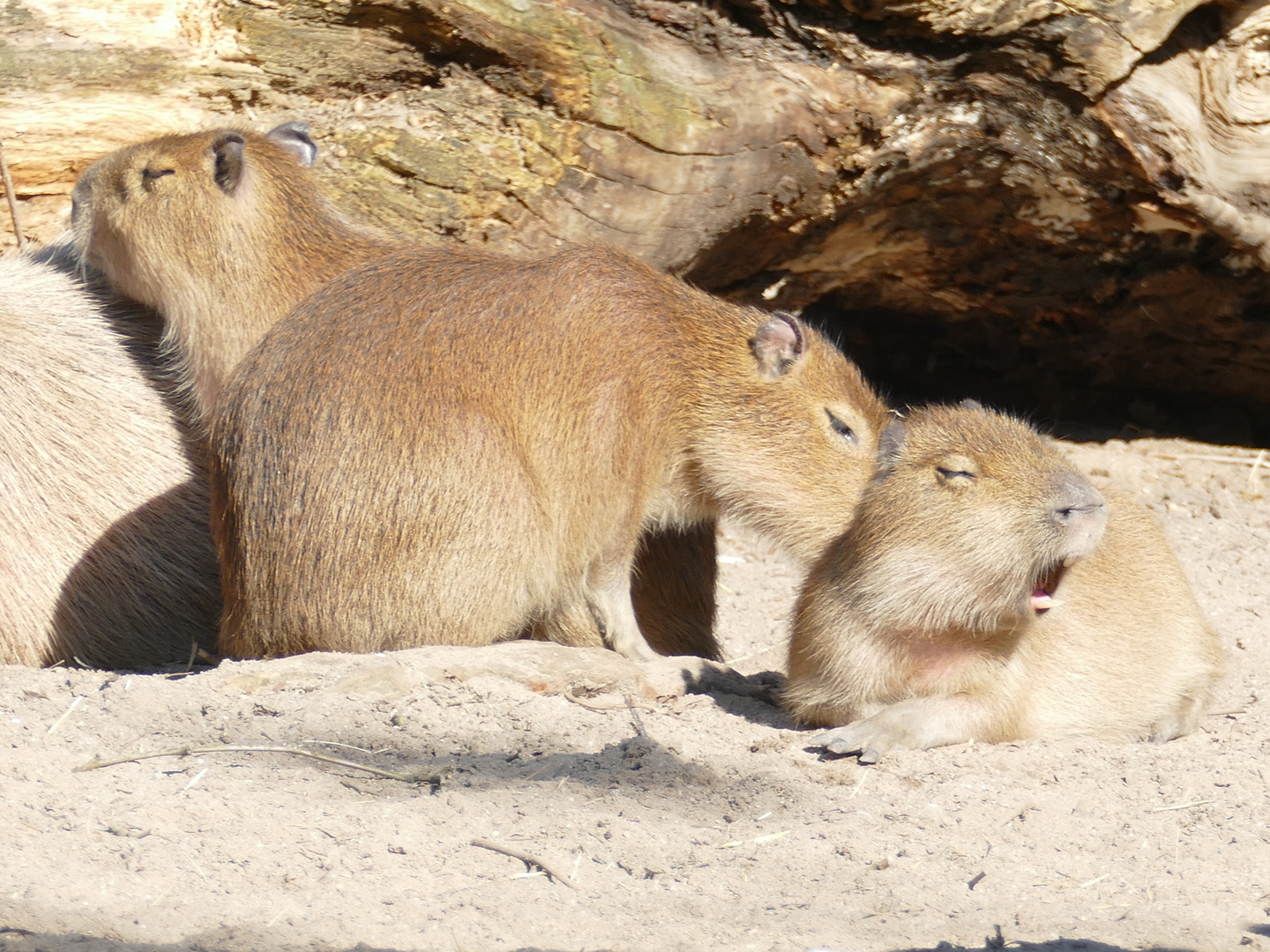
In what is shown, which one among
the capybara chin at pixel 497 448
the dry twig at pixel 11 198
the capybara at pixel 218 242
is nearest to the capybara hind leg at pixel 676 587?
the capybara at pixel 218 242

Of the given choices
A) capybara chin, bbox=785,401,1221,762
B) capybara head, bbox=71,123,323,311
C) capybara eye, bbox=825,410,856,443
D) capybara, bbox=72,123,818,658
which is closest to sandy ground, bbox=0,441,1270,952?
capybara chin, bbox=785,401,1221,762

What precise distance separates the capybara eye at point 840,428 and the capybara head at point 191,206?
73.8 inches

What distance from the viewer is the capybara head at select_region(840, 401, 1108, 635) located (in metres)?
3.28

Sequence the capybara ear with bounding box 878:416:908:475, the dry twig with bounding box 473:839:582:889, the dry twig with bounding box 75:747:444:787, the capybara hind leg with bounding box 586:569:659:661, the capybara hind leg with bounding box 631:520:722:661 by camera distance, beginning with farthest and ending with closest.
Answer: the capybara hind leg with bounding box 631:520:722:661 → the capybara hind leg with bounding box 586:569:659:661 → the capybara ear with bounding box 878:416:908:475 → the dry twig with bounding box 75:747:444:787 → the dry twig with bounding box 473:839:582:889

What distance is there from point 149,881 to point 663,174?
3312mm

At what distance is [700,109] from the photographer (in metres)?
4.95

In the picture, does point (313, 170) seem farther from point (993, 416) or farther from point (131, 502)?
point (993, 416)

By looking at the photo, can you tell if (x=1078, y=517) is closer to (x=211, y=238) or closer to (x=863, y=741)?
(x=863, y=741)

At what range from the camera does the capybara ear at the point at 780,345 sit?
419 centimetres

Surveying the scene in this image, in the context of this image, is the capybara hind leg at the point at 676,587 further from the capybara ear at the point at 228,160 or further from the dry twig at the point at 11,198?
the dry twig at the point at 11,198

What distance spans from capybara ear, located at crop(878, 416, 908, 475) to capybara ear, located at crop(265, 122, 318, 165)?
7.60 feet

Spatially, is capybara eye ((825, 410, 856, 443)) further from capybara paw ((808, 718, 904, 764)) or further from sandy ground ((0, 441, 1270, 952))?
capybara paw ((808, 718, 904, 764))

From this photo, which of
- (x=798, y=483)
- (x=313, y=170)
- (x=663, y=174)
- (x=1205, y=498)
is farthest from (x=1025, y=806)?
(x=1205, y=498)

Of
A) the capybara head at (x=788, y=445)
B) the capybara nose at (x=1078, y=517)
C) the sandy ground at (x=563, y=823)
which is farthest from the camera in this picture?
the capybara head at (x=788, y=445)
